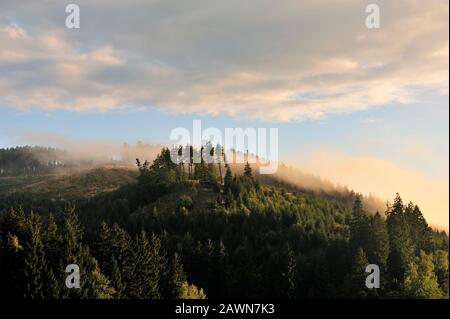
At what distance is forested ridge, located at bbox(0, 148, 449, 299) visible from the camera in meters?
77.8

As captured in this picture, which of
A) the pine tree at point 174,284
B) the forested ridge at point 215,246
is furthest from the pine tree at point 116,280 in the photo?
the pine tree at point 174,284

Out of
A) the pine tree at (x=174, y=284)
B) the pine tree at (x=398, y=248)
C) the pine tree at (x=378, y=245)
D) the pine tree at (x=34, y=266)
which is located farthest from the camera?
the pine tree at (x=378, y=245)

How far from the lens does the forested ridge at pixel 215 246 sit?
77812mm

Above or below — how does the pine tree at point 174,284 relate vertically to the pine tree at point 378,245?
below

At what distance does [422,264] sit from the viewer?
115 m

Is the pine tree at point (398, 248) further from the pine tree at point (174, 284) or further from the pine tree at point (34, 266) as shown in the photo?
the pine tree at point (34, 266)

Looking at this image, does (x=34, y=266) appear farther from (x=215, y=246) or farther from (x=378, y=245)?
(x=378, y=245)

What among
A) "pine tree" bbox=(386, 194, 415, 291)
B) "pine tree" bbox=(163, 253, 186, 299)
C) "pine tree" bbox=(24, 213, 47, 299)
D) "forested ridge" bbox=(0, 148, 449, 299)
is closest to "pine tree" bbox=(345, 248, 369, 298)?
"forested ridge" bbox=(0, 148, 449, 299)

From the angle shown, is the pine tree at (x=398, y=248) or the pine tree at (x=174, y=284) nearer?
the pine tree at (x=174, y=284)

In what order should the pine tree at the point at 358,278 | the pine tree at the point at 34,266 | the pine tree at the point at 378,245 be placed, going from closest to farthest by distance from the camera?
1. the pine tree at the point at 34,266
2. the pine tree at the point at 358,278
3. the pine tree at the point at 378,245

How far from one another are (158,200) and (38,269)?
102 metres

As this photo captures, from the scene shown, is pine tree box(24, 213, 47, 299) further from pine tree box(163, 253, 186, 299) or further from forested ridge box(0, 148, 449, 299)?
pine tree box(163, 253, 186, 299)
